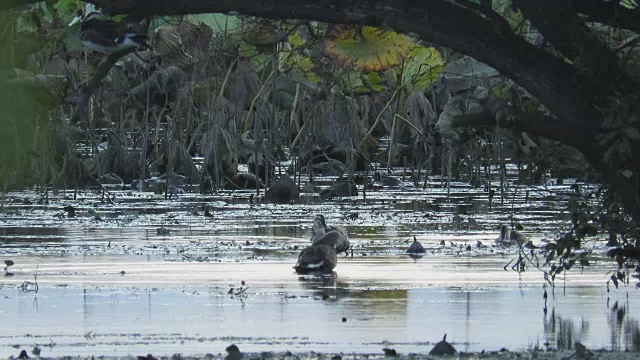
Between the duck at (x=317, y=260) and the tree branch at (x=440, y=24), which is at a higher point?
the tree branch at (x=440, y=24)

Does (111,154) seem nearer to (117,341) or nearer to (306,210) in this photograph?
(306,210)

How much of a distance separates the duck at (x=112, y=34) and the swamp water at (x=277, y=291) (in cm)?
197

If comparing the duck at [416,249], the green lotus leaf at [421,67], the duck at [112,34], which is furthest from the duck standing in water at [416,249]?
the green lotus leaf at [421,67]

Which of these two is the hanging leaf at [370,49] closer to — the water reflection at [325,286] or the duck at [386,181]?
the duck at [386,181]

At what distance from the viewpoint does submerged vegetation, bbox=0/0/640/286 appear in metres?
9.14

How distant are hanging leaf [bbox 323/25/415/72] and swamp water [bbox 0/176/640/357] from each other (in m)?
2.29

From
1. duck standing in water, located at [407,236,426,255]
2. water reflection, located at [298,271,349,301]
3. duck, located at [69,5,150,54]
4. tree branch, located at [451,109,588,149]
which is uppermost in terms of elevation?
duck, located at [69,5,150,54]

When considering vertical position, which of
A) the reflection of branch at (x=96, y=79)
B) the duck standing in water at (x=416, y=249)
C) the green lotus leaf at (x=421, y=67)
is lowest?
the duck standing in water at (x=416, y=249)

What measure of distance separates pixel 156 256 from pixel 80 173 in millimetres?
9525

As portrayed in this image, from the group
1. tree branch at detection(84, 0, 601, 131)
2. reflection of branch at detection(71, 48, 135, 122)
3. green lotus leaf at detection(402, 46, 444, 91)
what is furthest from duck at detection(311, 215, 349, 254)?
green lotus leaf at detection(402, 46, 444, 91)

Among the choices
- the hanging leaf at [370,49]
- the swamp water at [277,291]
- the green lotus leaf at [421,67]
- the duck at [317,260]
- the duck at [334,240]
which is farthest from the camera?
the green lotus leaf at [421,67]

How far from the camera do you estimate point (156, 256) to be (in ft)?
47.9

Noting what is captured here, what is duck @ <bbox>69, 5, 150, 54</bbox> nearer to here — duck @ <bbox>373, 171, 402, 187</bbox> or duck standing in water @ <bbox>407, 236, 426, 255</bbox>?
duck standing in water @ <bbox>407, 236, 426, 255</bbox>

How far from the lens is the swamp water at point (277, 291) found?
10039 mm
